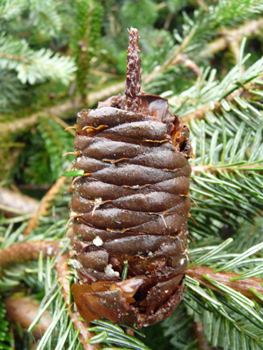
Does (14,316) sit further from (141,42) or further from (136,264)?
(141,42)

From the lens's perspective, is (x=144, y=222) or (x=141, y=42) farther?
(x=141, y=42)

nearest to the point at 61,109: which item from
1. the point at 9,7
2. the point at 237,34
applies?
the point at 9,7

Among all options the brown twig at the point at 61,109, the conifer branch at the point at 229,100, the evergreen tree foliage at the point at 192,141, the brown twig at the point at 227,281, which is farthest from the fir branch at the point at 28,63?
the brown twig at the point at 227,281

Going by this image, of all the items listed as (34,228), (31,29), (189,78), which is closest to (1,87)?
(31,29)

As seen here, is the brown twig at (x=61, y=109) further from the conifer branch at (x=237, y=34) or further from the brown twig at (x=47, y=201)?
the conifer branch at (x=237, y=34)

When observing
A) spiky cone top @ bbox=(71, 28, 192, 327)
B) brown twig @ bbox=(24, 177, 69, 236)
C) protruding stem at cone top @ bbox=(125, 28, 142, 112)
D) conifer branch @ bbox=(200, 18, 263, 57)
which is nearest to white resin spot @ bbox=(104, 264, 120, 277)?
spiky cone top @ bbox=(71, 28, 192, 327)

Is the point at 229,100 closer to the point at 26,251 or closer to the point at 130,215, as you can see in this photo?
the point at 130,215
